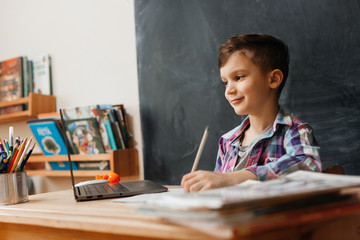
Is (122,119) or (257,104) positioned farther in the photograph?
(122,119)

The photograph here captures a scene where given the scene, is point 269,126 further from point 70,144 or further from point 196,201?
point 70,144

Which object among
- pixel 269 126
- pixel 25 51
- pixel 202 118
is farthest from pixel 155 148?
pixel 25 51

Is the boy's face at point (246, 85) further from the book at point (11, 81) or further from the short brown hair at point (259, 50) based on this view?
the book at point (11, 81)

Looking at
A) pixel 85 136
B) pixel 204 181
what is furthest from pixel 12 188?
pixel 85 136

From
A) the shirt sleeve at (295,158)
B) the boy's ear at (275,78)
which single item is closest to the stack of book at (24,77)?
the boy's ear at (275,78)

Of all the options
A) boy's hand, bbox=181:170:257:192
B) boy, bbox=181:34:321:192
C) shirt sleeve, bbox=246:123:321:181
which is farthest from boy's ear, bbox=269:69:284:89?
boy's hand, bbox=181:170:257:192

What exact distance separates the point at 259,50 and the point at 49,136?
4.43 feet

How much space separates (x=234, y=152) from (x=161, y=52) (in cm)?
77

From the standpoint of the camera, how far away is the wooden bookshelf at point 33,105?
2.13m

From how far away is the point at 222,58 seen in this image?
3.90ft

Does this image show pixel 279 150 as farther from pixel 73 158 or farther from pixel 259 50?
pixel 73 158

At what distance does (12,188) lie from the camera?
3.23 feet

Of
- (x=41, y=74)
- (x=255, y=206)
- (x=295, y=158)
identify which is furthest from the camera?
(x=41, y=74)

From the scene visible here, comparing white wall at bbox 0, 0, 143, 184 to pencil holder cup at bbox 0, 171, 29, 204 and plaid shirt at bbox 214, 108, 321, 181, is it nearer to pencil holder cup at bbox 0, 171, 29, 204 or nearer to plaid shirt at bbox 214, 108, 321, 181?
plaid shirt at bbox 214, 108, 321, 181
